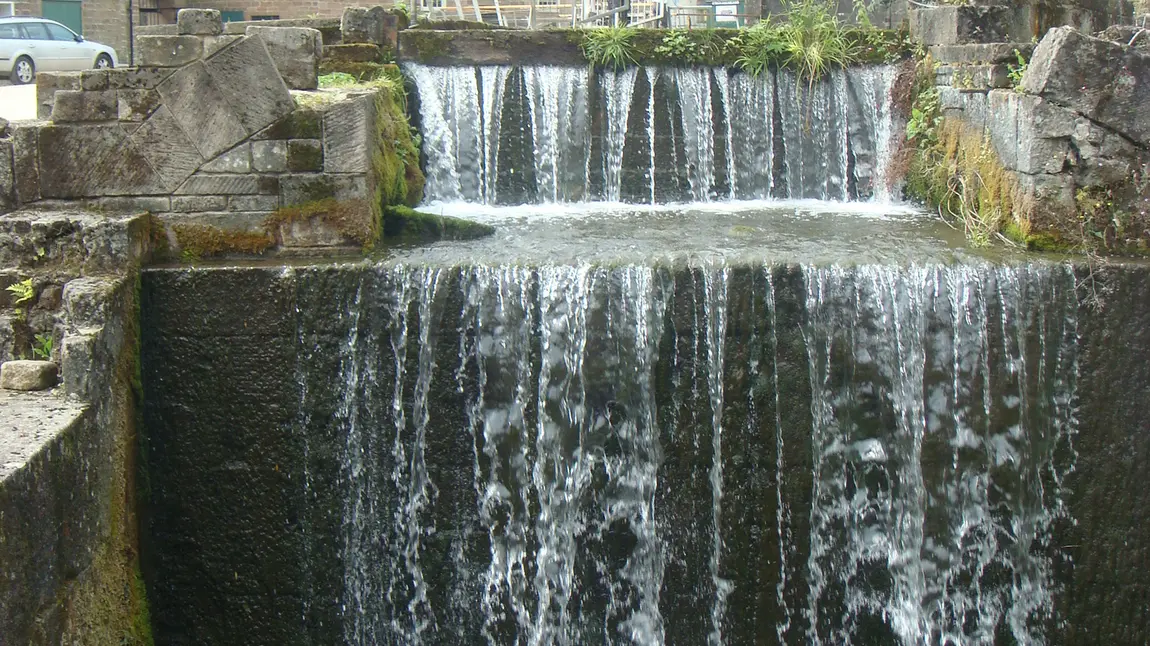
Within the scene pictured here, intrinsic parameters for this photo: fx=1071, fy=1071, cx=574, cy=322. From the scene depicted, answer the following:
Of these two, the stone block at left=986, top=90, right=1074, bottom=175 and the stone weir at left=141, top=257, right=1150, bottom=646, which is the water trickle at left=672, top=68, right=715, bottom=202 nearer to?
the stone block at left=986, top=90, right=1074, bottom=175

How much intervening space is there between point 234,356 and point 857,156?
14.9ft

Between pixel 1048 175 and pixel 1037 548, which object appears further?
pixel 1048 175

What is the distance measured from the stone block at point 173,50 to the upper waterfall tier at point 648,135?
2372mm

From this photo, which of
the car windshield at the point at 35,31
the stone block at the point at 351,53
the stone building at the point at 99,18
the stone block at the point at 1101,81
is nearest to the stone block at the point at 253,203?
the stone block at the point at 351,53

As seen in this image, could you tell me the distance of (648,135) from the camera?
24.9 ft

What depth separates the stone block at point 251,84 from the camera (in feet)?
17.0

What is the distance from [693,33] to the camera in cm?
779

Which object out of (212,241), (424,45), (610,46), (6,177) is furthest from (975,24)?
(6,177)

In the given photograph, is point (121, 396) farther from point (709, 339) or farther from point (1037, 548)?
point (1037, 548)

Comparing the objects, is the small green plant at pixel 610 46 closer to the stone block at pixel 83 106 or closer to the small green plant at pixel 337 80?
the small green plant at pixel 337 80

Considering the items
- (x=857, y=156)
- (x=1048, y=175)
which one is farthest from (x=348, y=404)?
(x=857, y=156)

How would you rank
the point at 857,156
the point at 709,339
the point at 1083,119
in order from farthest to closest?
the point at 857,156 → the point at 1083,119 → the point at 709,339

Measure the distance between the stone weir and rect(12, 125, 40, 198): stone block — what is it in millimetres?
812

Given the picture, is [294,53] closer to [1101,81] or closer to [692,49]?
[692,49]
